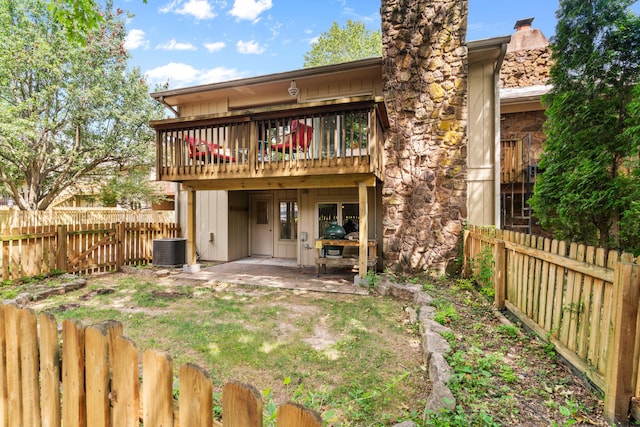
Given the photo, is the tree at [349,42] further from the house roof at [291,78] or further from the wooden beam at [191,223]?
the wooden beam at [191,223]

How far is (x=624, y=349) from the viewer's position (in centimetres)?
199

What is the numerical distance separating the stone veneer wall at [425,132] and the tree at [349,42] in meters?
18.9

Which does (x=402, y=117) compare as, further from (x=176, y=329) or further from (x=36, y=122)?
(x=36, y=122)

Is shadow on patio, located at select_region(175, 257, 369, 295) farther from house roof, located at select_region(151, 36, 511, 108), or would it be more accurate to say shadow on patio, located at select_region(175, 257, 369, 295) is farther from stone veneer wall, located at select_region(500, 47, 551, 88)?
stone veneer wall, located at select_region(500, 47, 551, 88)

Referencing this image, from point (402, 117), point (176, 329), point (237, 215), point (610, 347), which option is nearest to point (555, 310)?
point (610, 347)

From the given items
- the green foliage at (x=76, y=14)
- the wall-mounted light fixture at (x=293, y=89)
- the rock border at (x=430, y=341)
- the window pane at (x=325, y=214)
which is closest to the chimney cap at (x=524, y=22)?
the wall-mounted light fixture at (x=293, y=89)

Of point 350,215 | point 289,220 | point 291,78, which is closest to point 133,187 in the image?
point 289,220

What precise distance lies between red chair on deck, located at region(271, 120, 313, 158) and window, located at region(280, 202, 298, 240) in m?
3.32

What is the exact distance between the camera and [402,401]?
8.12ft

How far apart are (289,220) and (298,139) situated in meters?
4.13

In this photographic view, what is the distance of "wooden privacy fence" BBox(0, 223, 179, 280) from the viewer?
6.18m

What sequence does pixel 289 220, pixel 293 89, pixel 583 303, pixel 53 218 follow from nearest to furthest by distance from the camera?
pixel 583 303 < pixel 293 89 < pixel 289 220 < pixel 53 218

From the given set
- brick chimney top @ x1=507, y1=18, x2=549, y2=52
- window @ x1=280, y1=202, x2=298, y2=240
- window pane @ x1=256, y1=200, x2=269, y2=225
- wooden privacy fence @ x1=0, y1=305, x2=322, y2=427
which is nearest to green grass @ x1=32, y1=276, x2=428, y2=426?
wooden privacy fence @ x1=0, y1=305, x2=322, y2=427

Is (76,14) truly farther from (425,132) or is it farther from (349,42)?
(349,42)
